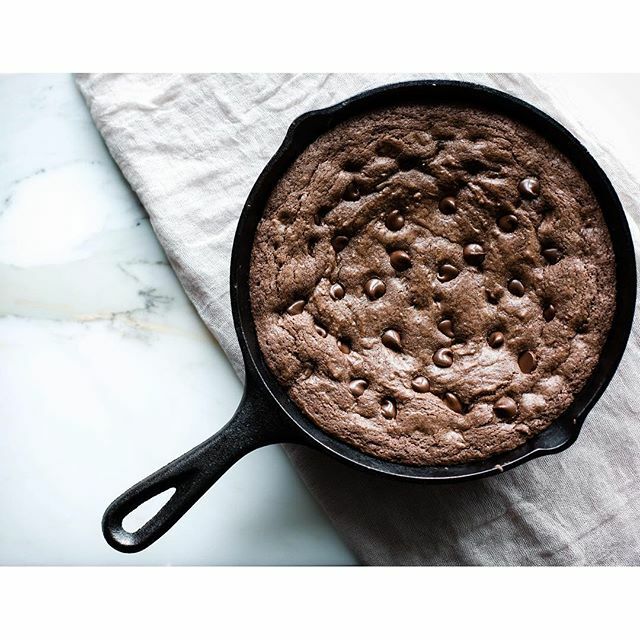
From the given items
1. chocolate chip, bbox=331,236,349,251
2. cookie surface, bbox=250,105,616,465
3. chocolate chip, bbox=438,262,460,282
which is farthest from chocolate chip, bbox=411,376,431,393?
chocolate chip, bbox=331,236,349,251

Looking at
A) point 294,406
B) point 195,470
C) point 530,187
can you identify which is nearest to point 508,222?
point 530,187

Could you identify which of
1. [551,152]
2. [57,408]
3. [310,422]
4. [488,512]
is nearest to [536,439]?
[488,512]

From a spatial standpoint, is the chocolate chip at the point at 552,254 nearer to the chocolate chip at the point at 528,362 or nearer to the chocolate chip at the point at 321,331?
the chocolate chip at the point at 528,362

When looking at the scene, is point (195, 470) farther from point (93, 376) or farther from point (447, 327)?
point (447, 327)

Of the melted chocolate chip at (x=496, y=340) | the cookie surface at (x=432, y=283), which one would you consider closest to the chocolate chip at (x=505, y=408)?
the cookie surface at (x=432, y=283)

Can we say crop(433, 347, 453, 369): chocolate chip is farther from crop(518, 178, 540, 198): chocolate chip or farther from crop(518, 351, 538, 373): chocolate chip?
crop(518, 178, 540, 198): chocolate chip

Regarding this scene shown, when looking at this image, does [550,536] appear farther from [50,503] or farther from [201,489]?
[50,503]
